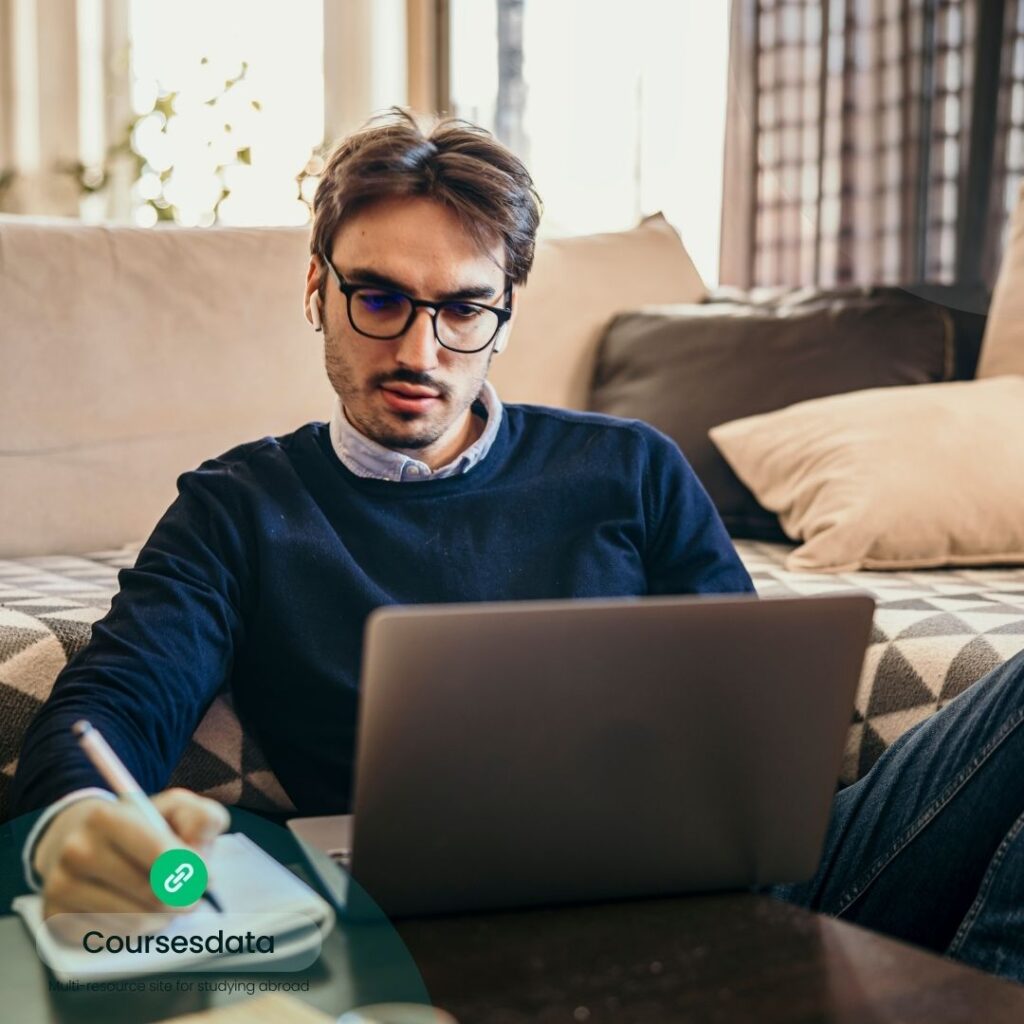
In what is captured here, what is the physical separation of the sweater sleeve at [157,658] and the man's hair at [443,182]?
27 centimetres

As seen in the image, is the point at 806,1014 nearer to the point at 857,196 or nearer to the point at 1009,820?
the point at 1009,820

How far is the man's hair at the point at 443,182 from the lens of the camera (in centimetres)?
125

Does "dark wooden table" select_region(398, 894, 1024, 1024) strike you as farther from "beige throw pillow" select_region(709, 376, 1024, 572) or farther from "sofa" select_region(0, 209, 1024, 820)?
"beige throw pillow" select_region(709, 376, 1024, 572)

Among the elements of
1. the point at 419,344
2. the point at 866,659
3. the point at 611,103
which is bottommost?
the point at 866,659

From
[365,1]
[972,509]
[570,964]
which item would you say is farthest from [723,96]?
[570,964]

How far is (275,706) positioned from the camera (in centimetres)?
120

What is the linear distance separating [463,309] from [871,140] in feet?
7.47

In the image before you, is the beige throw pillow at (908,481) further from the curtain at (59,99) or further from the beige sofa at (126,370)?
the curtain at (59,99)

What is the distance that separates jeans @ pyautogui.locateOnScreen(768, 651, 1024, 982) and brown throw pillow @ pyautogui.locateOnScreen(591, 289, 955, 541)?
3.10 feet

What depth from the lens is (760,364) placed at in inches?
82.9

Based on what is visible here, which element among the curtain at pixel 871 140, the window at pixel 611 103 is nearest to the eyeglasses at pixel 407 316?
the curtain at pixel 871 140

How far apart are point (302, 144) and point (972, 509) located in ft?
8.64

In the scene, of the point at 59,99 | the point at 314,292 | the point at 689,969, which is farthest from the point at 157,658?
the point at 59,99

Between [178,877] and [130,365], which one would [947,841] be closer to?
[178,877]
